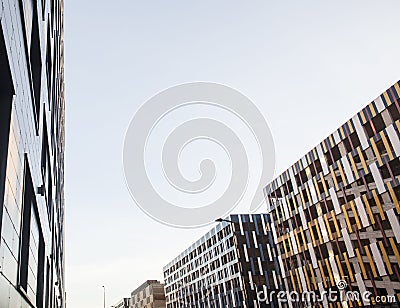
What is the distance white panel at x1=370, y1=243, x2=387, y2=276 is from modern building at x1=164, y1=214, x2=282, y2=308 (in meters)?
25.3

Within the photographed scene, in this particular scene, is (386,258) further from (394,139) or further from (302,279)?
(302,279)

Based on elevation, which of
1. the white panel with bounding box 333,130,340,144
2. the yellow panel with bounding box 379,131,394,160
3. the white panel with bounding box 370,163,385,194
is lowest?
the white panel with bounding box 370,163,385,194

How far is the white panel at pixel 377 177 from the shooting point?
37.4 metres

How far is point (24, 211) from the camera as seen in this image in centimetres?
1945

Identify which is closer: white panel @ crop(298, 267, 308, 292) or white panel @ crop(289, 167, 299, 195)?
white panel @ crop(298, 267, 308, 292)

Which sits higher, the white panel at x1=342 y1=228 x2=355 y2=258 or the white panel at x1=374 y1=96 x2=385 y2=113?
the white panel at x1=374 y1=96 x2=385 y2=113

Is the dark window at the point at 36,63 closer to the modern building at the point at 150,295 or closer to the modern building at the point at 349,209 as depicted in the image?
the modern building at the point at 349,209

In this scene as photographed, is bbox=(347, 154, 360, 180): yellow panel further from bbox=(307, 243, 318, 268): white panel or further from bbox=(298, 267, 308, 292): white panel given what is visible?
bbox=(298, 267, 308, 292): white panel

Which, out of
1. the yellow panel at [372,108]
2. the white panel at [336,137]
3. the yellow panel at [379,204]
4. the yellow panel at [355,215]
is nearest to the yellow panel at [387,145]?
the yellow panel at [372,108]

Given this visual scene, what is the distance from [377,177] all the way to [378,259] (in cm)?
810

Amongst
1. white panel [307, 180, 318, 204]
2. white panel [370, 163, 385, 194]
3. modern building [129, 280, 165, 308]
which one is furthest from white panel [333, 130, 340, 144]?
modern building [129, 280, 165, 308]

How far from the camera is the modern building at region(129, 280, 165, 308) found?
116375 mm

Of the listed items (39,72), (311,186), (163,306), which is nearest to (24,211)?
(39,72)

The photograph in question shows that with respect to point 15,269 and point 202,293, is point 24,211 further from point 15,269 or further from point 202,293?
point 202,293
